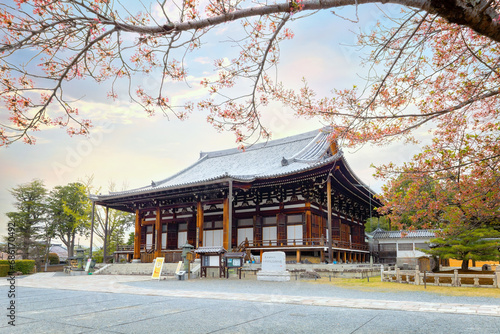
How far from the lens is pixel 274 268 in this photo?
46.4 feet

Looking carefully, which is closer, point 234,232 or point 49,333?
point 49,333

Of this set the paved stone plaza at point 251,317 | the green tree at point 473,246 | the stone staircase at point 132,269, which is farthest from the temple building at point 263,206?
the paved stone plaza at point 251,317

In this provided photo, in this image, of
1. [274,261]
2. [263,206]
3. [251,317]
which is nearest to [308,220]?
[263,206]

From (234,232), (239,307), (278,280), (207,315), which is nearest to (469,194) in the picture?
(239,307)

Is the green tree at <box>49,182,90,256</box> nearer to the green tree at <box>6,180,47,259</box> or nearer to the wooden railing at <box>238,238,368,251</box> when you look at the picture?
the green tree at <box>6,180,47,259</box>

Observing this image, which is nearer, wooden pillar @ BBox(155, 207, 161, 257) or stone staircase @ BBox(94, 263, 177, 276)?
stone staircase @ BBox(94, 263, 177, 276)

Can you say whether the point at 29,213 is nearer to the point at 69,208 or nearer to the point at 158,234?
the point at 69,208

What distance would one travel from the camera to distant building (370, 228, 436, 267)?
102 feet

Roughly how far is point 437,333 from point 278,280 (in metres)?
9.54

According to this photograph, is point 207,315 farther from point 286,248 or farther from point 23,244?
point 23,244

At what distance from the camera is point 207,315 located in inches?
234

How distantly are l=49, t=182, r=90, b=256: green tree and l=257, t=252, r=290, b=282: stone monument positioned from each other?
2898cm

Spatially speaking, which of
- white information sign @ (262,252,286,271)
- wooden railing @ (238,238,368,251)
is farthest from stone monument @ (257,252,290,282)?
wooden railing @ (238,238,368,251)

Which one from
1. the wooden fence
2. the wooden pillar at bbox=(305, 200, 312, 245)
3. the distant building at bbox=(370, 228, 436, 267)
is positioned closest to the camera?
the wooden fence
